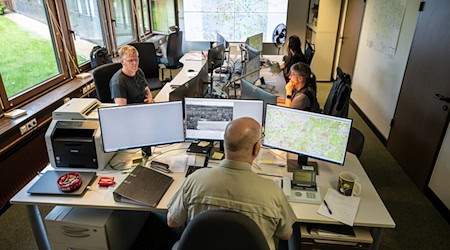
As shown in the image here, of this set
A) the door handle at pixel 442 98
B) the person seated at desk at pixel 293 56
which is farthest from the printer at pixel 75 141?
the person seated at desk at pixel 293 56

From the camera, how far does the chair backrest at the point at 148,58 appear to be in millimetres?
4504

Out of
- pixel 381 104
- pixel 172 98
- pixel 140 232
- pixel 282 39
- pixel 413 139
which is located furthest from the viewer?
pixel 282 39

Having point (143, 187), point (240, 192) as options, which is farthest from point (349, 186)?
point (143, 187)

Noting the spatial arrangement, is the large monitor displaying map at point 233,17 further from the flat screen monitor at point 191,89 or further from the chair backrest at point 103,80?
the flat screen monitor at point 191,89

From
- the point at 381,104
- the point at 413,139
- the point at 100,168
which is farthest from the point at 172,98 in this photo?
the point at 381,104

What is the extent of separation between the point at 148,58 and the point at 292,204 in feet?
11.3

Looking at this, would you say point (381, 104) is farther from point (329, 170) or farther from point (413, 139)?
point (329, 170)

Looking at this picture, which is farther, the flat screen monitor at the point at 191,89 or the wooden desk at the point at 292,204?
the flat screen monitor at the point at 191,89

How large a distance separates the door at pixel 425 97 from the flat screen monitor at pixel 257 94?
165 cm

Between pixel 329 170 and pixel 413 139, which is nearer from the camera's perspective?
pixel 329 170

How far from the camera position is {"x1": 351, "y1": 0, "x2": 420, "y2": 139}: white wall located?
3600 millimetres

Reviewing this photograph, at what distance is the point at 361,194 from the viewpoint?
190 cm

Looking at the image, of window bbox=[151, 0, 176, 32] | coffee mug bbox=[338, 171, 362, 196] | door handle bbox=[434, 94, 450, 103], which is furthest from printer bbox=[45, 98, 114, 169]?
window bbox=[151, 0, 176, 32]

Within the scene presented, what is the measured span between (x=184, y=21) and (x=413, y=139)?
5.12 m
